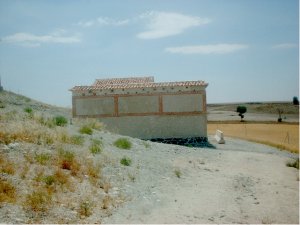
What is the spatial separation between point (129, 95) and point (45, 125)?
13046 millimetres

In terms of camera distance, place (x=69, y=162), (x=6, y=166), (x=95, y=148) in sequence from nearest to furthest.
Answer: (x=6, y=166) < (x=69, y=162) < (x=95, y=148)

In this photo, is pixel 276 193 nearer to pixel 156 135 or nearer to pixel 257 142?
pixel 156 135

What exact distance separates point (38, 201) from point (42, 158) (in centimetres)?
331

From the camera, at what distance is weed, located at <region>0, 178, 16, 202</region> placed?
951 centimetres

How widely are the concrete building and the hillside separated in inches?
416

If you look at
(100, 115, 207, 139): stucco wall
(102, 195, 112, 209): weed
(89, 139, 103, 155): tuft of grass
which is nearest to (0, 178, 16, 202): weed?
(102, 195, 112, 209): weed

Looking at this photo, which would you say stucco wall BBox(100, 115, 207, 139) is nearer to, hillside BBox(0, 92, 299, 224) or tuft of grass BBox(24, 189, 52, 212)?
hillside BBox(0, 92, 299, 224)

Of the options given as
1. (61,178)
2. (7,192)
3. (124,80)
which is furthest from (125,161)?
(124,80)

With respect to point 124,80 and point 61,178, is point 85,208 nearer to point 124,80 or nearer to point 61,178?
point 61,178

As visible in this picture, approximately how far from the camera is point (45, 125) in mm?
18438

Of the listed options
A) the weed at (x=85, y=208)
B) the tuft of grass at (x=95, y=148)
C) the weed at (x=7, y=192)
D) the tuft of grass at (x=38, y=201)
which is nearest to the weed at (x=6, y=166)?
the weed at (x=7, y=192)

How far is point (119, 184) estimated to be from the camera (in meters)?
12.8

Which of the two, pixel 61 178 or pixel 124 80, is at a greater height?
pixel 124 80

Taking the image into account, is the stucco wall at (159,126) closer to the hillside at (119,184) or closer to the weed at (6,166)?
the hillside at (119,184)
